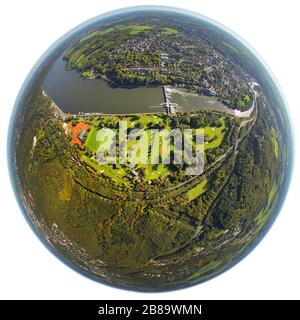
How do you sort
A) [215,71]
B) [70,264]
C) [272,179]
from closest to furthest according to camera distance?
[215,71]
[272,179]
[70,264]

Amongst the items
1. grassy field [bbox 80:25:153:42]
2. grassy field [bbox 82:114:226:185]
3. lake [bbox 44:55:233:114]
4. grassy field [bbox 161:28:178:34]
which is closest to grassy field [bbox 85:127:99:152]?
grassy field [bbox 82:114:226:185]

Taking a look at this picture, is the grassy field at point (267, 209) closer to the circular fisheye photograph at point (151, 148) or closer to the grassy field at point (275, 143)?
the circular fisheye photograph at point (151, 148)

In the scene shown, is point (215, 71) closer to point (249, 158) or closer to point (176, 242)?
point (249, 158)

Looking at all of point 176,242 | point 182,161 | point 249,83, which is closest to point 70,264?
point 176,242

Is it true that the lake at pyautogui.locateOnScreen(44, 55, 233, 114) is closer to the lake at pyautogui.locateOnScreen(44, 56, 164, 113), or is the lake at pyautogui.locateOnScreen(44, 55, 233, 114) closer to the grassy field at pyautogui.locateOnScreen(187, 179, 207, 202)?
the lake at pyautogui.locateOnScreen(44, 56, 164, 113)

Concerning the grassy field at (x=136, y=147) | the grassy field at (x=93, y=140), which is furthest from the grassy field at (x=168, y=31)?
the grassy field at (x=93, y=140)

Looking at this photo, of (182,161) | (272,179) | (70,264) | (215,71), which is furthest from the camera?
(70,264)
